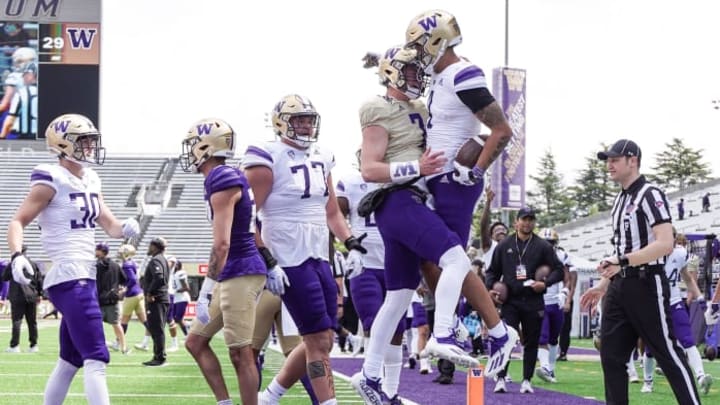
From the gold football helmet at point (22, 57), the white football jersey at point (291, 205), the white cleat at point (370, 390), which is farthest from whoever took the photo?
the gold football helmet at point (22, 57)

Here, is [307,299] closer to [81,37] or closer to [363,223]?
[363,223]

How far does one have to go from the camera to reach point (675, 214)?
53.0m

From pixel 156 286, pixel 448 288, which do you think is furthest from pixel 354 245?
pixel 156 286

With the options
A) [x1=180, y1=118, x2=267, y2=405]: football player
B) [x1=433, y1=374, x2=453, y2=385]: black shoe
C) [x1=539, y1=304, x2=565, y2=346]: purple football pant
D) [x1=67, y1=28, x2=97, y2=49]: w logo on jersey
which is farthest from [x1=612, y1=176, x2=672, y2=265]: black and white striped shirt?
[x1=67, y1=28, x2=97, y2=49]: w logo on jersey

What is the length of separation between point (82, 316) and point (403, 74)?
96.4 inches

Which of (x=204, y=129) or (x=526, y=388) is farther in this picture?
(x=526, y=388)

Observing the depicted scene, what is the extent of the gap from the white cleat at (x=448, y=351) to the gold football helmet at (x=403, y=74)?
59.4 inches

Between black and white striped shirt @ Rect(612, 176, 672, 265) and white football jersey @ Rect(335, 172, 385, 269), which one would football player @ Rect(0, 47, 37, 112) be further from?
black and white striped shirt @ Rect(612, 176, 672, 265)

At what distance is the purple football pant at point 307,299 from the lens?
7.58m

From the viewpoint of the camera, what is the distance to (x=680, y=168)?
92625 millimetres

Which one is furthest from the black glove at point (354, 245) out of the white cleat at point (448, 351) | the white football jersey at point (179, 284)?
the white football jersey at point (179, 284)

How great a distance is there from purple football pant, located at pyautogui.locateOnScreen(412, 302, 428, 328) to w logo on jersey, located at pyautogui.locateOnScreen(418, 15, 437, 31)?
30.1 feet

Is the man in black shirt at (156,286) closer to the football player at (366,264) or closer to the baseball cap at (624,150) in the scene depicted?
the football player at (366,264)

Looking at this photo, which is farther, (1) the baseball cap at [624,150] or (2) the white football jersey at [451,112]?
(1) the baseball cap at [624,150]
